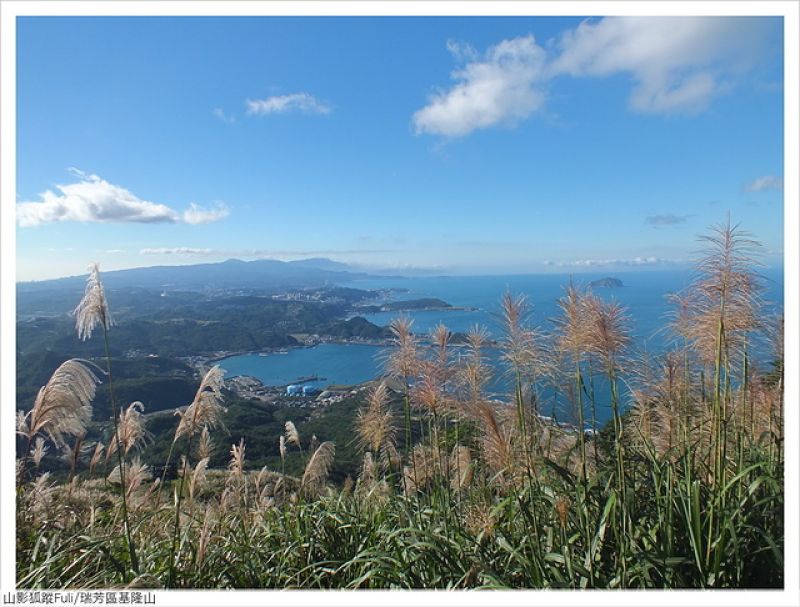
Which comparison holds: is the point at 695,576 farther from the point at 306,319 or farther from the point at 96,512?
the point at 306,319

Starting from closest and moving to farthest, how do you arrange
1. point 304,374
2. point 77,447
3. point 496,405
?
point 496,405
point 77,447
point 304,374

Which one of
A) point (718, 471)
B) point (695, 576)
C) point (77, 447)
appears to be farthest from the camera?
point (77, 447)

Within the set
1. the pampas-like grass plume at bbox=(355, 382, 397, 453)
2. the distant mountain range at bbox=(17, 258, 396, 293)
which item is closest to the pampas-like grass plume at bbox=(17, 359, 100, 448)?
the pampas-like grass plume at bbox=(355, 382, 397, 453)

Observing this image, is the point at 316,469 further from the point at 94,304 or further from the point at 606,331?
→ the point at 606,331

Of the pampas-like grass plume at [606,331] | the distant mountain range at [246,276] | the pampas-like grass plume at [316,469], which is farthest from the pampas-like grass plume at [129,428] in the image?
the distant mountain range at [246,276]

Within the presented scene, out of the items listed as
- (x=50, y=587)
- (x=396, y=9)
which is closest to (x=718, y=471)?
(x=396, y=9)

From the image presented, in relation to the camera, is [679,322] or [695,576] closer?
[695,576]
